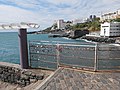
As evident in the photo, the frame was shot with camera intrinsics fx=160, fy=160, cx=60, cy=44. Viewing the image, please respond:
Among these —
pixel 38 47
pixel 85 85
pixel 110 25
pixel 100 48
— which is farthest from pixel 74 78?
pixel 110 25

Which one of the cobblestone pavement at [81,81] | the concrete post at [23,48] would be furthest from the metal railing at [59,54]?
the cobblestone pavement at [81,81]

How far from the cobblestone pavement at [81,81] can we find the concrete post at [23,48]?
5.54 ft

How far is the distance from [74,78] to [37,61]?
2334 millimetres

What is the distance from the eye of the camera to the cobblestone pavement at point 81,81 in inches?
185

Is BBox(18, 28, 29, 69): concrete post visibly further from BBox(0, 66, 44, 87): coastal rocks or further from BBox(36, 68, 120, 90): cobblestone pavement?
BBox(36, 68, 120, 90): cobblestone pavement

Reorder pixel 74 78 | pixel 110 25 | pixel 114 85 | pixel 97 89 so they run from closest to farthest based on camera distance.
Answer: pixel 97 89 → pixel 114 85 → pixel 74 78 → pixel 110 25

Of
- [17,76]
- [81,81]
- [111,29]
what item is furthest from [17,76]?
[111,29]

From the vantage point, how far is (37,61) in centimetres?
726

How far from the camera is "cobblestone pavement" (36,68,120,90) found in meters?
4.71

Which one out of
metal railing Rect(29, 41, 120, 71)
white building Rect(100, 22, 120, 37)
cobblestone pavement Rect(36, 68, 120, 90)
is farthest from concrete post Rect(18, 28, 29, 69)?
white building Rect(100, 22, 120, 37)

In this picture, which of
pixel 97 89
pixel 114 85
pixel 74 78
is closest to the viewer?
pixel 97 89

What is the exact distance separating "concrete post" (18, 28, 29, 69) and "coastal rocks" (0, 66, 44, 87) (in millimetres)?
354

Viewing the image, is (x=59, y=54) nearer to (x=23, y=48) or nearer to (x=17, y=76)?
(x=23, y=48)

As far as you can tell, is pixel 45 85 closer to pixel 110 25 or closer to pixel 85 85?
pixel 85 85
